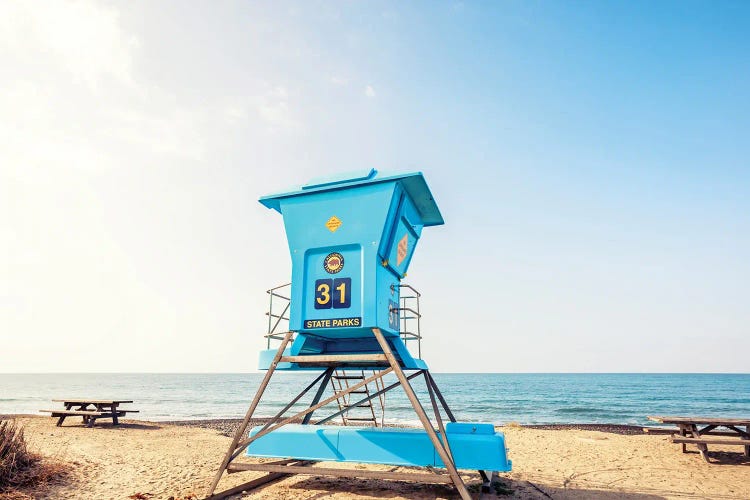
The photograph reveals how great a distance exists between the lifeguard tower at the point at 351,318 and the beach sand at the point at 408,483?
93 cm

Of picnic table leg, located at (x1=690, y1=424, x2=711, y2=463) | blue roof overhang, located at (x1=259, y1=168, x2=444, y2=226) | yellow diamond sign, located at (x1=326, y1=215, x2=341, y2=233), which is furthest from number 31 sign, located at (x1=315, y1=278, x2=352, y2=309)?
picnic table leg, located at (x1=690, y1=424, x2=711, y2=463)

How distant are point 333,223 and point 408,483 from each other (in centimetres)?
543

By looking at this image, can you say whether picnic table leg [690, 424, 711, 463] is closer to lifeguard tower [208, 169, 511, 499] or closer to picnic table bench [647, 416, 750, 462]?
picnic table bench [647, 416, 750, 462]

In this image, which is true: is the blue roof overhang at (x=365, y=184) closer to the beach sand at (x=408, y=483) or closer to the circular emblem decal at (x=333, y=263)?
the circular emblem decal at (x=333, y=263)

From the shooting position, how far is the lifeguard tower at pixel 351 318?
293 inches

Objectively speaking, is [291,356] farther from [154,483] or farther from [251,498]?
[154,483]

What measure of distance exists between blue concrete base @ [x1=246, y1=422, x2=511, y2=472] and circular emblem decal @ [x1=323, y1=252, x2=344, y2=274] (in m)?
2.80

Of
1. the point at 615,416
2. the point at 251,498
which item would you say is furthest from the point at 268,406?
the point at 251,498

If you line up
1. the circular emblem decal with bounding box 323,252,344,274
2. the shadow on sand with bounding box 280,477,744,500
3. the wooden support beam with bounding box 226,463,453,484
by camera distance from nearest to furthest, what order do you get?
the wooden support beam with bounding box 226,463,453,484 → the circular emblem decal with bounding box 323,252,344,274 → the shadow on sand with bounding box 280,477,744,500

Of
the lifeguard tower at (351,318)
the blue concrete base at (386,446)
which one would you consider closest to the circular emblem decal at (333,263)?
the lifeguard tower at (351,318)

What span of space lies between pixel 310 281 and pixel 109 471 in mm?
6331

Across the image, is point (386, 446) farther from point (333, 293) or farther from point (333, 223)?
point (333, 223)

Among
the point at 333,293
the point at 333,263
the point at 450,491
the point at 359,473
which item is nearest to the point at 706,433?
the point at 450,491

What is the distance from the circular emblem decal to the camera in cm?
805
